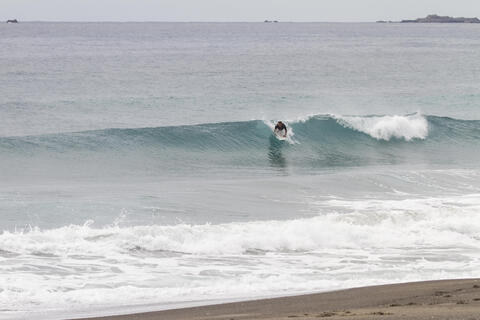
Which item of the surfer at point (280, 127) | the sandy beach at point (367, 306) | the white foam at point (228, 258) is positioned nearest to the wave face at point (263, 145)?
the surfer at point (280, 127)

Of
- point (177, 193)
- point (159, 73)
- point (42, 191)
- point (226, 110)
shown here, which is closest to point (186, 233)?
point (177, 193)

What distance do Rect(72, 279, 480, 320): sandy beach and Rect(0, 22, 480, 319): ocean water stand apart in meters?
0.66

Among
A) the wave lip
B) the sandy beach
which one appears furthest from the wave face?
the sandy beach

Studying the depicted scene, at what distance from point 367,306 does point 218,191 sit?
9998 mm

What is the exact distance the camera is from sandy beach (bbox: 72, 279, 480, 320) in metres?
8.23

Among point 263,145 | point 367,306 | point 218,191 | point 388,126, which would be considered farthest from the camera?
point 388,126

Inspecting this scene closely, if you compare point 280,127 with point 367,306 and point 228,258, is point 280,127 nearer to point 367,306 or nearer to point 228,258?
point 228,258

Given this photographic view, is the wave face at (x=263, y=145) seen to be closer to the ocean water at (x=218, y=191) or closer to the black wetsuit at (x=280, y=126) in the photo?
the ocean water at (x=218, y=191)

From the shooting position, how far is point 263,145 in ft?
90.8

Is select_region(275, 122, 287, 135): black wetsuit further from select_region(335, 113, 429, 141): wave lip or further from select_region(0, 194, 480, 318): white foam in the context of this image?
select_region(0, 194, 480, 318): white foam

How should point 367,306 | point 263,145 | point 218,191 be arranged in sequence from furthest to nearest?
point 263,145
point 218,191
point 367,306

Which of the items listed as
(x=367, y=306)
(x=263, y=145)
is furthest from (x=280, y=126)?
(x=367, y=306)

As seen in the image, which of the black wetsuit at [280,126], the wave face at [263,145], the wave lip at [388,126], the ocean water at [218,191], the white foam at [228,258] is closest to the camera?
the white foam at [228,258]

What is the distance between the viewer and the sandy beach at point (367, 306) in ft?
27.0
